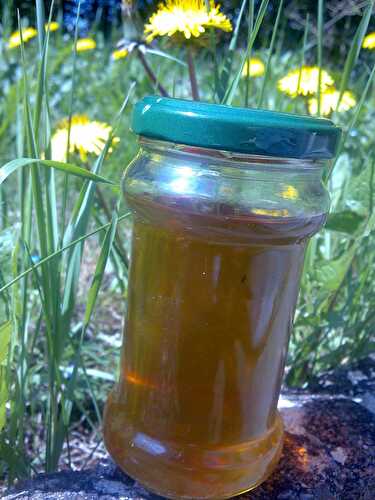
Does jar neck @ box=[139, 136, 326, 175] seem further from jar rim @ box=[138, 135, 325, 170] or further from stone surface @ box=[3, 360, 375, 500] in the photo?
stone surface @ box=[3, 360, 375, 500]

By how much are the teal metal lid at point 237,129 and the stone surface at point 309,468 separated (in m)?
0.35

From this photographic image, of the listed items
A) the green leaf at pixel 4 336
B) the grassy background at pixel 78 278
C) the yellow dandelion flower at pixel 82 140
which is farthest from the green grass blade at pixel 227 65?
the green leaf at pixel 4 336

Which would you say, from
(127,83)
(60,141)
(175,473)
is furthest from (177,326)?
(127,83)

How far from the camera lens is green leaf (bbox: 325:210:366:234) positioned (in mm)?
826

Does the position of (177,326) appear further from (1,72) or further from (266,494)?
(1,72)

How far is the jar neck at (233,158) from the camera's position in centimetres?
55

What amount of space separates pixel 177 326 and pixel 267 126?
8.7 inches

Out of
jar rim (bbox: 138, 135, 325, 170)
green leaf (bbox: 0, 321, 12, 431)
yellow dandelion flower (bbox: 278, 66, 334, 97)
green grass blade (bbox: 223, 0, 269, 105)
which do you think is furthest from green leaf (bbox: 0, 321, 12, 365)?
yellow dandelion flower (bbox: 278, 66, 334, 97)

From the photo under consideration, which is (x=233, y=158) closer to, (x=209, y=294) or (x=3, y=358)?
(x=209, y=294)

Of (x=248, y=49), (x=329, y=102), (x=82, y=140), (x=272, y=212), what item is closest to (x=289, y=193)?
(x=272, y=212)

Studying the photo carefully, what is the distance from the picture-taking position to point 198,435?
0.62 m

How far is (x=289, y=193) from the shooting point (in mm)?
593

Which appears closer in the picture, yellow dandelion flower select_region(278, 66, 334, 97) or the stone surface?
the stone surface

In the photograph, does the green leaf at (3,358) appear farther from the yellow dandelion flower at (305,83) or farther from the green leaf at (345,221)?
the yellow dandelion flower at (305,83)
